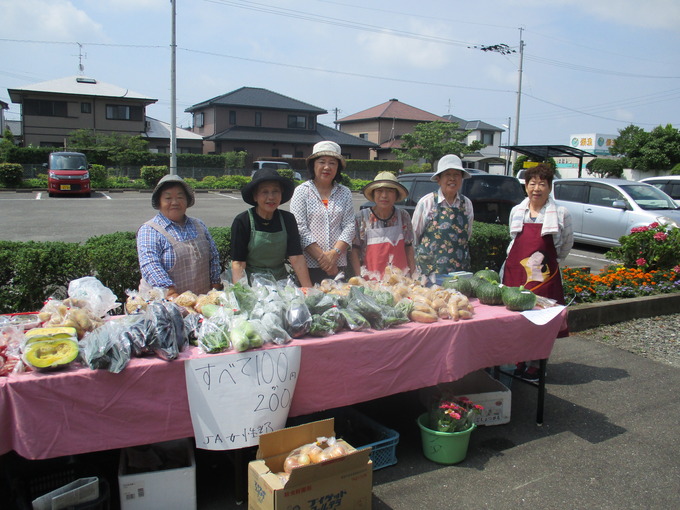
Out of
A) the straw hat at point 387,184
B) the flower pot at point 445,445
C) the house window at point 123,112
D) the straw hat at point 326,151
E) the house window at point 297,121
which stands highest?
the house window at point 297,121

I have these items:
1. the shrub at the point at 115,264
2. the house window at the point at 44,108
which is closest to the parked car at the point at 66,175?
the house window at the point at 44,108

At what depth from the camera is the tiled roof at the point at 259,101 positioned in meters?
43.4

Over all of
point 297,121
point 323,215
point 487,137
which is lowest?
point 323,215

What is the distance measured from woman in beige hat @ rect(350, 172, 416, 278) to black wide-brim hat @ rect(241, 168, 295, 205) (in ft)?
2.47

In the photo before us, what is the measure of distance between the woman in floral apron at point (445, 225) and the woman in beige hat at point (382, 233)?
0.28 m

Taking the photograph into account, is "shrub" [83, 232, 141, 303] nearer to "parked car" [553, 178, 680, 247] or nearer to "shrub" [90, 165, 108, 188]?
"parked car" [553, 178, 680, 247]

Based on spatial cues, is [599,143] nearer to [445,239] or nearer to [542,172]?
[542,172]

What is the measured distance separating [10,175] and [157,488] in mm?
26579

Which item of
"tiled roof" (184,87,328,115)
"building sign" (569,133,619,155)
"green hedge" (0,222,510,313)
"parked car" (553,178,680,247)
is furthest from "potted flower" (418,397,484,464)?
"building sign" (569,133,619,155)

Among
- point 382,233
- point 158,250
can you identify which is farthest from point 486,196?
point 158,250

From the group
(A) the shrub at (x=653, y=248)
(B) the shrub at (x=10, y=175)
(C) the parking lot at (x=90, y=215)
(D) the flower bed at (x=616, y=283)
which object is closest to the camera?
(D) the flower bed at (x=616, y=283)

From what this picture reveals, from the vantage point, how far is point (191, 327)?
9.29ft

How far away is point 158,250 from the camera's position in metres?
3.55

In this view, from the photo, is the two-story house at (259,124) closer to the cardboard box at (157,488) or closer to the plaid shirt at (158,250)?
the plaid shirt at (158,250)
